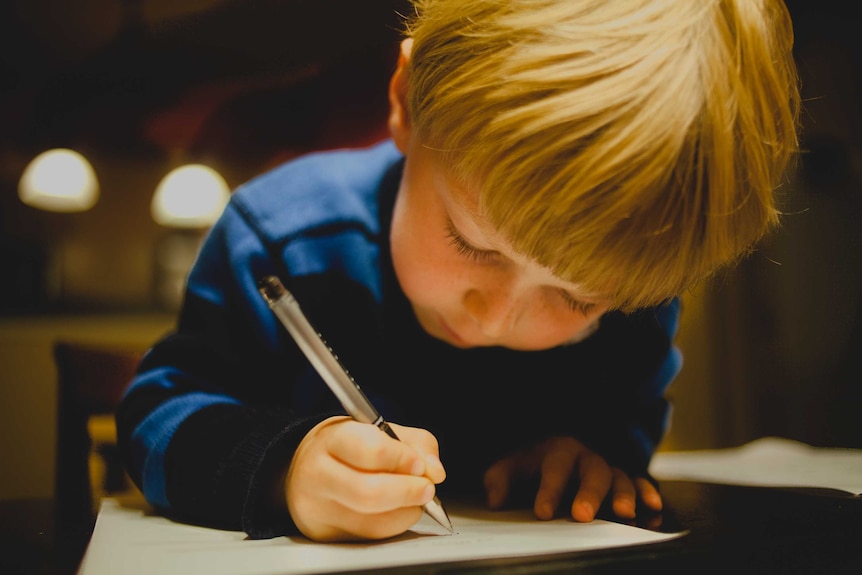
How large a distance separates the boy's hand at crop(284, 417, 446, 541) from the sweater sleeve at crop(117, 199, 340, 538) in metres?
0.02

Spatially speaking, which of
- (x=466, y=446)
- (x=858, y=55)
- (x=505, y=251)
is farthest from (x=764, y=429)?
(x=505, y=251)

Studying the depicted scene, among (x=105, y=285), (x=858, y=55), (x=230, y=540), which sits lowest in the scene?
(x=105, y=285)

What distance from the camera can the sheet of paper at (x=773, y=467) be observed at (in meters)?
0.50

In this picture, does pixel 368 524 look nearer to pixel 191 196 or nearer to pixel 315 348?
pixel 315 348

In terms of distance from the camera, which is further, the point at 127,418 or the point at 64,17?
the point at 64,17

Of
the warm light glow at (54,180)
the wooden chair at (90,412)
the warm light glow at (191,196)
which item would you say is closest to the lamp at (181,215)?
the warm light glow at (191,196)

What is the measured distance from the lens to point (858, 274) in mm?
764

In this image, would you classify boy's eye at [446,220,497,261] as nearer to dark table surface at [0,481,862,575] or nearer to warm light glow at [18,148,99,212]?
dark table surface at [0,481,862,575]

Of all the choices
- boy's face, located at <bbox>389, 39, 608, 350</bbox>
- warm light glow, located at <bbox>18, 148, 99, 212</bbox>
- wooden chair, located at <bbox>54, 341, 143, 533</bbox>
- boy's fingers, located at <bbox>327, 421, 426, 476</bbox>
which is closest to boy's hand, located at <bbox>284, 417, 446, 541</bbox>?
boy's fingers, located at <bbox>327, 421, 426, 476</bbox>

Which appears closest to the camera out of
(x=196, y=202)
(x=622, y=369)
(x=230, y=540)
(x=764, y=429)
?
(x=230, y=540)

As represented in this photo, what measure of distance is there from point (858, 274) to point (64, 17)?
899 mm

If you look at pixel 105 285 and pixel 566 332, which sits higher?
pixel 566 332

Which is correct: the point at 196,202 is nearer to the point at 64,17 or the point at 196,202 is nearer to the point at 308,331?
the point at 64,17

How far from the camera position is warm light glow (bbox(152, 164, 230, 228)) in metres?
1.50
